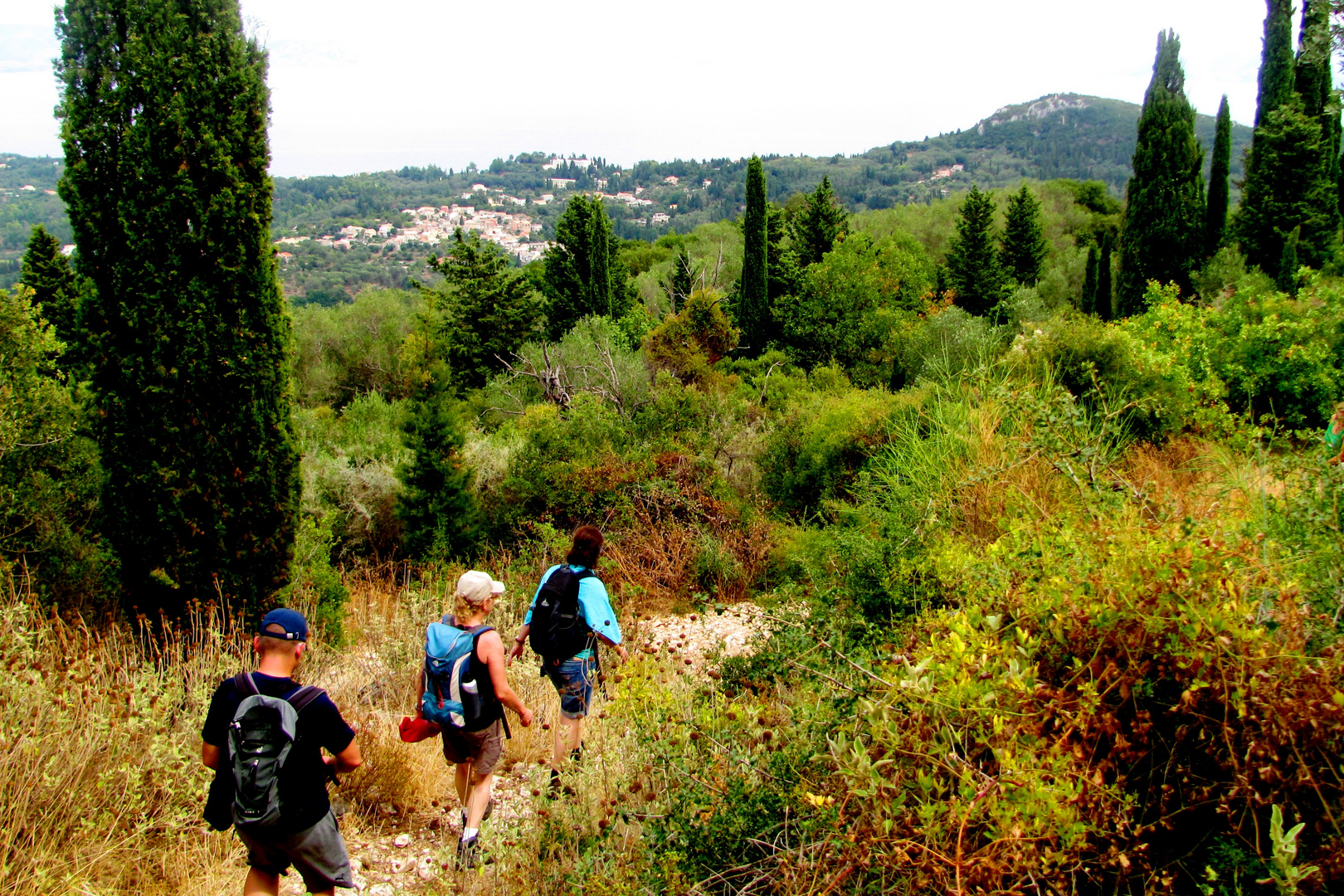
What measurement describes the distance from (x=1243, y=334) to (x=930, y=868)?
11.3 meters

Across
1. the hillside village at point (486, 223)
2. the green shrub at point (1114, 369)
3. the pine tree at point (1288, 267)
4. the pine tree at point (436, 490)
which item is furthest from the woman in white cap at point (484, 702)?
the hillside village at point (486, 223)

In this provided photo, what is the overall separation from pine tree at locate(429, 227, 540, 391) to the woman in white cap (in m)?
26.2

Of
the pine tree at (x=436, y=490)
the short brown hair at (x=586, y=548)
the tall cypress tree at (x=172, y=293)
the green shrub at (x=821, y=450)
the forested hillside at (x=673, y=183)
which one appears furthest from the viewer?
Result: the forested hillside at (x=673, y=183)

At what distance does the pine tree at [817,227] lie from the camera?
35656 millimetres

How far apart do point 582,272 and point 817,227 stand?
11415mm

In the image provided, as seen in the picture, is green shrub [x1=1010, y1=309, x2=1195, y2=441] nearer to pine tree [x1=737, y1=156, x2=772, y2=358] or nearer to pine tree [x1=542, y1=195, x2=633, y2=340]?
pine tree [x1=737, y1=156, x2=772, y2=358]

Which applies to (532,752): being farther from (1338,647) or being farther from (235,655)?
(1338,647)

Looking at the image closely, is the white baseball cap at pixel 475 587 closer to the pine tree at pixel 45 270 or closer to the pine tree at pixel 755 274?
the pine tree at pixel 45 270

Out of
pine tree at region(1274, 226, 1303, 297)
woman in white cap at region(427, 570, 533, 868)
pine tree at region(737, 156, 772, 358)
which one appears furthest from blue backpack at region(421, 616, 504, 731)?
pine tree at region(737, 156, 772, 358)

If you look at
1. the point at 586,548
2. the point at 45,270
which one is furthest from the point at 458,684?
the point at 45,270

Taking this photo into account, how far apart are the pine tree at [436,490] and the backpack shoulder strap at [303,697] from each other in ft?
29.3

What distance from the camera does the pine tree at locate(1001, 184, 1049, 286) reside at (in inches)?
1426

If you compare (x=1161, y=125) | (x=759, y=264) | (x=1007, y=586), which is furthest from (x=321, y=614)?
(x=1161, y=125)

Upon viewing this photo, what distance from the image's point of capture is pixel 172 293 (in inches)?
242
